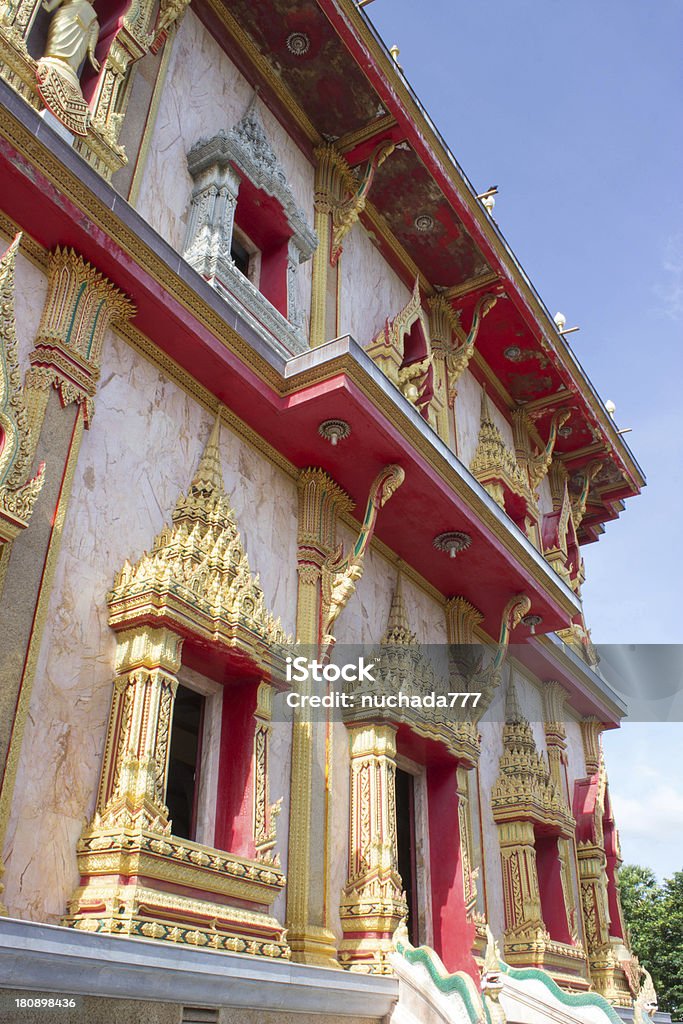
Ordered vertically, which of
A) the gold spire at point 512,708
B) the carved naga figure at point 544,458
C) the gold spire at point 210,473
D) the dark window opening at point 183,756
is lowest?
the dark window opening at point 183,756

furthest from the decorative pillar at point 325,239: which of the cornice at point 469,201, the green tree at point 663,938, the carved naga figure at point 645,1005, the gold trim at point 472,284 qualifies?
the green tree at point 663,938

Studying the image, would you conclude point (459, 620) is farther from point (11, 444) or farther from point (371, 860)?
point (11, 444)

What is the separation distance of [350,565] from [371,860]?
2583 millimetres

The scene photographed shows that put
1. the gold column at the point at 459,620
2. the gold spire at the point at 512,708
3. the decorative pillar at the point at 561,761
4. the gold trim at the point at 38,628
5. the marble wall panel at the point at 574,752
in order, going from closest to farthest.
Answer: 1. the gold trim at the point at 38,628
2. the gold column at the point at 459,620
3. the gold spire at the point at 512,708
4. the decorative pillar at the point at 561,761
5. the marble wall panel at the point at 574,752

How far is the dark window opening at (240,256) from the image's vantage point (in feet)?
32.6

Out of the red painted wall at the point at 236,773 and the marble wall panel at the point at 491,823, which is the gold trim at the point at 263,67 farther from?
the marble wall panel at the point at 491,823

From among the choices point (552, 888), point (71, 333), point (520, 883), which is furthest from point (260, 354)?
point (552, 888)

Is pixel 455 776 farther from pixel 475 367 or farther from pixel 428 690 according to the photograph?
pixel 475 367

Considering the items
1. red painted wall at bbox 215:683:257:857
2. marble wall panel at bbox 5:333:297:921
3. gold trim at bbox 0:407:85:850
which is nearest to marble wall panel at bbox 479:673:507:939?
marble wall panel at bbox 5:333:297:921

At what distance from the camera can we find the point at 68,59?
7.44 meters

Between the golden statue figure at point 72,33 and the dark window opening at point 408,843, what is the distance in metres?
7.19

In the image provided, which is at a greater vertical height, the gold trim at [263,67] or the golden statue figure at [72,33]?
the gold trim at [263,67]

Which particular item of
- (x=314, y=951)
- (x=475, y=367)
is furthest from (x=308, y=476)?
(x=475, y=367)

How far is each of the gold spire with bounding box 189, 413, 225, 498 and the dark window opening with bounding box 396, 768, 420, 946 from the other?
392 cm
